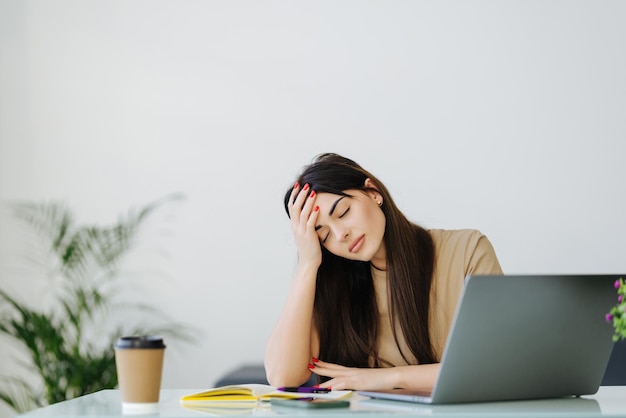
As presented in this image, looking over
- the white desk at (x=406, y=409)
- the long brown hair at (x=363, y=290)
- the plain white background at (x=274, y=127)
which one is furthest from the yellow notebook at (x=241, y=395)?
the plain white background at (x=274, y=127)

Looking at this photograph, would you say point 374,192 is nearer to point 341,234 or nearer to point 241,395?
point 341,234

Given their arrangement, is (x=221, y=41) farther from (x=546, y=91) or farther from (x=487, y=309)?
(x=487, y=309)

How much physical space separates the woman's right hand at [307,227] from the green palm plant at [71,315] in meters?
1.44

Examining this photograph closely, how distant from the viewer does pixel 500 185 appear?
11.9ft

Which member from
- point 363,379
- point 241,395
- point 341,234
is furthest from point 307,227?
point 241,395

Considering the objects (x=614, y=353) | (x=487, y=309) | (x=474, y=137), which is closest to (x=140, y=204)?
(x=474, y=137)

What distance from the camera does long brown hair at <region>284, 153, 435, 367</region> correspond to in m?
2.21

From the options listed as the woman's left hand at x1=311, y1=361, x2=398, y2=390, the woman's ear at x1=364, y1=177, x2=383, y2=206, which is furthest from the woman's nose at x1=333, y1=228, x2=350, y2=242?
the woman's left hand at x1=311, y1=361, x2=398, y2=390

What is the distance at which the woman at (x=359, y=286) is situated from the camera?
217cm

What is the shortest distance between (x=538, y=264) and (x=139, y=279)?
5.65ft

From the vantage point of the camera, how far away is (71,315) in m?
Result: 3.46

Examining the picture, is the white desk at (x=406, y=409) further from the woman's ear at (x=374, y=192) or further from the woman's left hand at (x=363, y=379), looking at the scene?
the woman's ear at (x=374, y=192)

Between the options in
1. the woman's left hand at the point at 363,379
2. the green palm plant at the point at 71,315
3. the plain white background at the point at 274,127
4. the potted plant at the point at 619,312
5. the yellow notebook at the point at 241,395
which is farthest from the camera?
the plain white background at the point at 274,127

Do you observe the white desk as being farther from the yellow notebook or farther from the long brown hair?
the long brown hair
